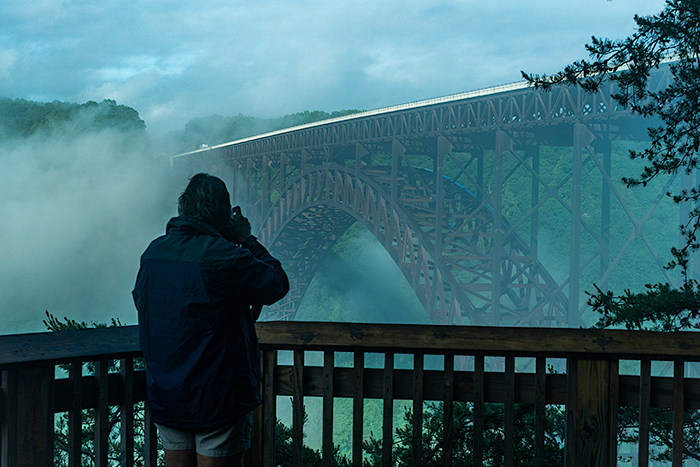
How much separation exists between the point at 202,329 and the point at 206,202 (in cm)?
30

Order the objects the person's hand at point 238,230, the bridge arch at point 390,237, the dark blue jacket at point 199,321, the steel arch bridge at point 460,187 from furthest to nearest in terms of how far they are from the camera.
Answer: the bridge arch at point 390,237
the steel arch bridge at point 460,187
the person's hand at point 238,230
the dark blue jacket at point 199,321

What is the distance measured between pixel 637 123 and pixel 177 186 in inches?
1095

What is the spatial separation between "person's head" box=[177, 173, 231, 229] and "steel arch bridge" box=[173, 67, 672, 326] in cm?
593

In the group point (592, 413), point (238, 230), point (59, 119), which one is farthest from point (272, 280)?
point (59, 119)

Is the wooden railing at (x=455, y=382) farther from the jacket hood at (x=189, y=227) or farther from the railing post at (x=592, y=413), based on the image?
the jacket hood at (x=189, y=227)

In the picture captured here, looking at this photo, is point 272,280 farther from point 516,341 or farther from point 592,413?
point 592,413

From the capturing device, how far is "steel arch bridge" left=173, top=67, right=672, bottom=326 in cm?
991

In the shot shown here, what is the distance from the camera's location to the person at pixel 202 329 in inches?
58.4

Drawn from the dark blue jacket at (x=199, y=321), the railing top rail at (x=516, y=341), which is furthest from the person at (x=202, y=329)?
the railing top rail at (x=516, y=341)

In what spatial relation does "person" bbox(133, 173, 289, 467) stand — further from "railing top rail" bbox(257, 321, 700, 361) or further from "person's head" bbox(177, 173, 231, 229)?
"railing top rail" bbox(257, 321, 700, 361)

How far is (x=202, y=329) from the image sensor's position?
149 centimetres

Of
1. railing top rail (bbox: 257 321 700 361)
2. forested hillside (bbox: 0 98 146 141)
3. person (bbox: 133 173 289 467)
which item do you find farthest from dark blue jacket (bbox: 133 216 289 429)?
forested hillside (bbox: 0 98 146 141)

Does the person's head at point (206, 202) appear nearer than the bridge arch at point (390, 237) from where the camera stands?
Yes

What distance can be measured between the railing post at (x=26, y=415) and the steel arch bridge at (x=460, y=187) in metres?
6.11
